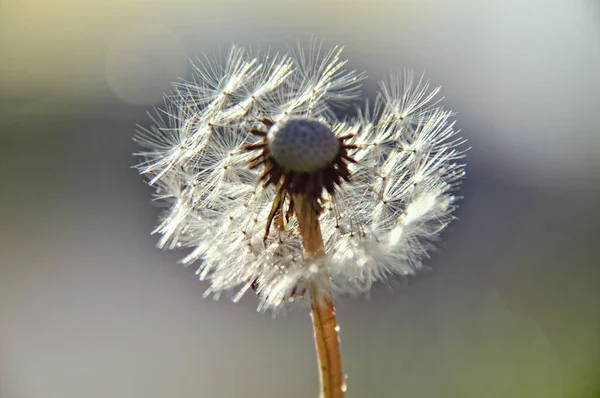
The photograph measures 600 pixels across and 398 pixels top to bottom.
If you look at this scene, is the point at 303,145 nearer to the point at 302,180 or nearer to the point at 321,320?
the point at 302,180

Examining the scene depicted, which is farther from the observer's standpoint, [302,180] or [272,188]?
[272,188]

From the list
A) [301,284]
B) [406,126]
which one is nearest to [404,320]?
[406,126]

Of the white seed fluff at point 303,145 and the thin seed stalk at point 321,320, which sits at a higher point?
the white seed fluff at point 303,145

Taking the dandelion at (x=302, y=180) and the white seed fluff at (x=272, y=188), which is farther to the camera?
the white seed fluff at (x=272, y=188)

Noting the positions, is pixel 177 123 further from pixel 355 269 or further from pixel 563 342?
pixel 563 342

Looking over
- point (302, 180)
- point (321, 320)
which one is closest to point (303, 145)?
point (302, 180)
